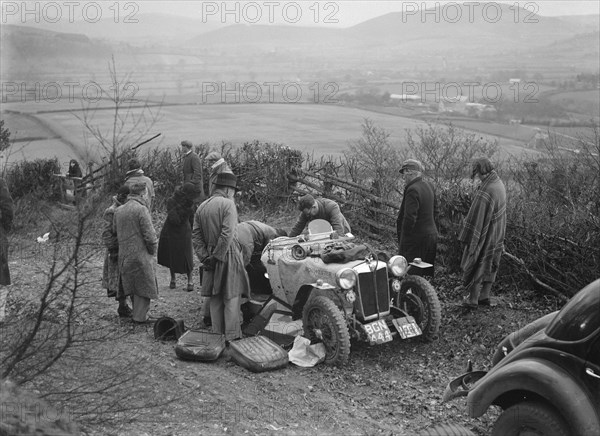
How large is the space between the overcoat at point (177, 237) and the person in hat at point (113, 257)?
105cm

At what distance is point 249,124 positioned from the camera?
137 feet

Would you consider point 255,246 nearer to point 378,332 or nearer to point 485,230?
point 378,332

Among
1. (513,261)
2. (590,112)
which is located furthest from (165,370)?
(590,112)

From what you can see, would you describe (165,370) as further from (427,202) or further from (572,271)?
(572,271)

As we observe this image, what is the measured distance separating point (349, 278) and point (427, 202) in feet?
5.90

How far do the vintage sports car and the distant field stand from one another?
66.6ft

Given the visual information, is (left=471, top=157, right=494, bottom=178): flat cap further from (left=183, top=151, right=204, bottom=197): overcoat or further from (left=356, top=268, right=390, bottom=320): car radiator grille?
(left=183, top=151, right=204, bottom=197): overcoat

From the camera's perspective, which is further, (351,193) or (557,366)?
(351,193)

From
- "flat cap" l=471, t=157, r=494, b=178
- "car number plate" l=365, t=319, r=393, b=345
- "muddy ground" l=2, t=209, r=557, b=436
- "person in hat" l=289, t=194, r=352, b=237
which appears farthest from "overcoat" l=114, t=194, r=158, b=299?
"flat cap" l=471, t=157, r=494, b=178

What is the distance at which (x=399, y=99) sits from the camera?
165 feet

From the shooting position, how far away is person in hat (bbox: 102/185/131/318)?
8.21m

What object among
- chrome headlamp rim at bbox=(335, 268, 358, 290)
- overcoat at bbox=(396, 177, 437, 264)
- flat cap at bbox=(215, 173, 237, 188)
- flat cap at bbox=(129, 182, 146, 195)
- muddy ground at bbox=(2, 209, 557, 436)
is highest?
flat cap at bbox=(215, 173, 237, 188)

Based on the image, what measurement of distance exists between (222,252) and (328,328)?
4.78 feet

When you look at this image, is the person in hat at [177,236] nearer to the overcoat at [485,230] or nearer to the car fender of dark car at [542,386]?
the overcoat at [485,230]
